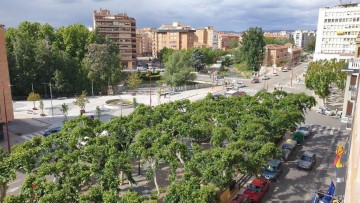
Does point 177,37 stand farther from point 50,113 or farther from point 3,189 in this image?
point 3,189

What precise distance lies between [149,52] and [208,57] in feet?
187

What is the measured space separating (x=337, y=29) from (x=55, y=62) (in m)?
69.3

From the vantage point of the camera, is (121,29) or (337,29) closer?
(337,29)

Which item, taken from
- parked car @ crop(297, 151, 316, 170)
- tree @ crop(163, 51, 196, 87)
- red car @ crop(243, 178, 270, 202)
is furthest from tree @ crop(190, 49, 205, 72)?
red car @ crop(243, 178, 270, 202)

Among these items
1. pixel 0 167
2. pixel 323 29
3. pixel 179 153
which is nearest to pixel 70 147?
pixel 0 167

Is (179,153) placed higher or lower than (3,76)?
lower

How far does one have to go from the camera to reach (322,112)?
42062 millimetres

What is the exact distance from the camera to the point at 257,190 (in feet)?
66.2

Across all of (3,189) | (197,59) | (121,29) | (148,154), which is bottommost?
(3,189)

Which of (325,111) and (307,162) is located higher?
(325,111)

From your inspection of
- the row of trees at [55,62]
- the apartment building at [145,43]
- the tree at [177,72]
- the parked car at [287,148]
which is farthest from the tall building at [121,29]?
the parked car at [287,148]

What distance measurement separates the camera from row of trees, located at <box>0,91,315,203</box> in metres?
16.2

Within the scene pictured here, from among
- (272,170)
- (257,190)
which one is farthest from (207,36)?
(257,190)

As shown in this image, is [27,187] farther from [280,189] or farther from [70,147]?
[280,189]
